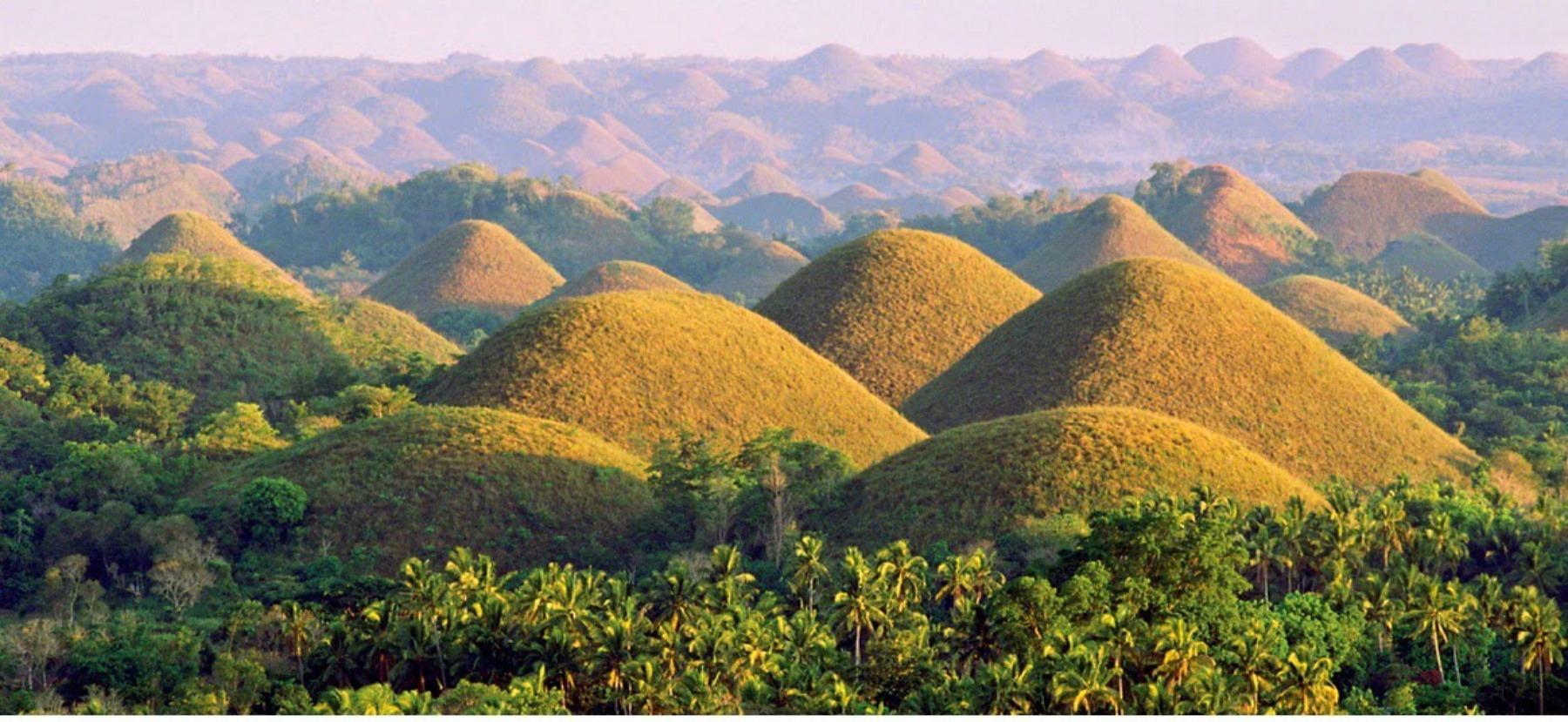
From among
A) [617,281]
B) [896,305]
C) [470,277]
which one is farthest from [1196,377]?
[470,277]

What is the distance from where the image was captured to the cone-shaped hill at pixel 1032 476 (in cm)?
5819

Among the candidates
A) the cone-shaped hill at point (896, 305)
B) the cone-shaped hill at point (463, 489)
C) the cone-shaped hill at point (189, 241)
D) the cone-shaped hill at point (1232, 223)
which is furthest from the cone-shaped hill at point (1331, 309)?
the cone-shaped hill at point (189, 241)

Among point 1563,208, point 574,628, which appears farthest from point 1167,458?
point 1563,208

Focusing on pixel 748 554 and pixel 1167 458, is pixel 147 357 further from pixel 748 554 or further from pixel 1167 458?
pixel 1167 458

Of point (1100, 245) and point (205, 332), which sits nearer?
point (205, 332)

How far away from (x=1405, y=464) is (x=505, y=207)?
132504mm

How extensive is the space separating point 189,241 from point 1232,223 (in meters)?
99.0

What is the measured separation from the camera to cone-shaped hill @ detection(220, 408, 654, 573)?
5953 cm

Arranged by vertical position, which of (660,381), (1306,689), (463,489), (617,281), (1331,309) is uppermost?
(617,281)

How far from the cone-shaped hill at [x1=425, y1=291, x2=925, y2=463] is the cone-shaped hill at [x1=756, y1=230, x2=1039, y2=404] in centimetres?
874

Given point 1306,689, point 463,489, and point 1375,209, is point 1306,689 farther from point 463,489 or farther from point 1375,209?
point 1375,209

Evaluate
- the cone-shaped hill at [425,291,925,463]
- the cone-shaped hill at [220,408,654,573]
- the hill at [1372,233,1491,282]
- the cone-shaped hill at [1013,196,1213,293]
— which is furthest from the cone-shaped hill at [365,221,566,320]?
the hill at [1372,233,1491,282]

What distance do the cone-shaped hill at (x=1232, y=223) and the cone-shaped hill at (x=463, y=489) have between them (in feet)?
355

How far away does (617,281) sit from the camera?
140 metres
